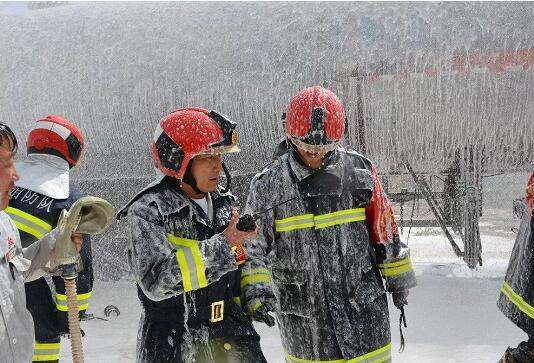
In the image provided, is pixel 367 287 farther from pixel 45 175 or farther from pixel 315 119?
pixel 45 175

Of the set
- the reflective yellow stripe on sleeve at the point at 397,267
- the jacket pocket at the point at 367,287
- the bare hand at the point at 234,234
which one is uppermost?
the bare hand at the point at 234,234

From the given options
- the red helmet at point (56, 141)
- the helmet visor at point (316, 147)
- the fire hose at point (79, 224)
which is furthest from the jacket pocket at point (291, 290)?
the red helmet at point (56, 141)

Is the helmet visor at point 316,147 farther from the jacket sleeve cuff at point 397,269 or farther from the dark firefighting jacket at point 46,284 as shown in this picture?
the dark firefighting jacket at point 46,284

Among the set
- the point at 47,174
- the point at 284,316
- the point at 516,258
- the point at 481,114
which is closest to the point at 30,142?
the point at 47,174

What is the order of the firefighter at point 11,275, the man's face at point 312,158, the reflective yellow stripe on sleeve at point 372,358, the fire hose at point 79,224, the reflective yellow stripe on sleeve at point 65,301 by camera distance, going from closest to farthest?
the firefighter at point 11,275 < the fire hose at point 79,224 < the reflective yellow stripe on sleeve at point 372,358 < the man's face at point 312,158 < the reflective yellow stripe on sleeve at point 65,301

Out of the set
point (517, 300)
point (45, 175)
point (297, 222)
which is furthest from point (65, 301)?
point (517, 300)

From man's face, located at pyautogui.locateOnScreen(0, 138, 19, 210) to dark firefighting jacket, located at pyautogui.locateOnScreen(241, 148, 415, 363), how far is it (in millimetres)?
944

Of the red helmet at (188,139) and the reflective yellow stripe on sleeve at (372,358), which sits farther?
the reflective yellow stripe on sleeve at (372,358)

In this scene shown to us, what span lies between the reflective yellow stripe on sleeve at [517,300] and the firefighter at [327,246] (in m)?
0.35

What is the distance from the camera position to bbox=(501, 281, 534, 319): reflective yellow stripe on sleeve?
263 cm

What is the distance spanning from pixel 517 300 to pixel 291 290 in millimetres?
830

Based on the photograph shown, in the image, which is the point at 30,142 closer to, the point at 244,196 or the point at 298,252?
the point at 298,252

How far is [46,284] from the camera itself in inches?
140

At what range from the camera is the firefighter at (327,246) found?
8.98ft
